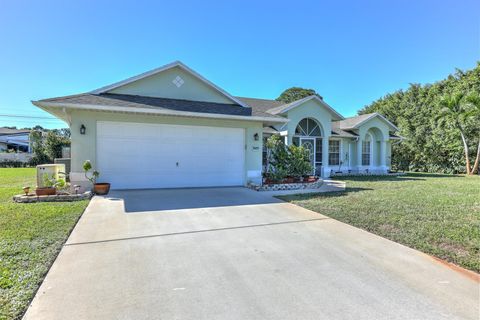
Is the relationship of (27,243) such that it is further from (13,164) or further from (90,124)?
(13,164)

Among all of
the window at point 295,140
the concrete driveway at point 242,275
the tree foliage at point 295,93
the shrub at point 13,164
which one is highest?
the tree foliage at point 295,93

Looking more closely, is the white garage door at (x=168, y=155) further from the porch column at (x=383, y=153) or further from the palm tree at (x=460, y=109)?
the palm tree at (x=460, y=109)

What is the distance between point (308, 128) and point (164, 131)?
31.9 feet

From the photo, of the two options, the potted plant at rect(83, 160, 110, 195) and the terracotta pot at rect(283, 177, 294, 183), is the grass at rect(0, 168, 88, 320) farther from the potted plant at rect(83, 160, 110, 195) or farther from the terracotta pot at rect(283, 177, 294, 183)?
the terracotta pot at rect(283, 177, 294, 183)

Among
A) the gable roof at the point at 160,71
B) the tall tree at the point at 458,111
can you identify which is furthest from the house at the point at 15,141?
the tall tree at the point at 458,111

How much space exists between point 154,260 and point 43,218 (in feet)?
12.3

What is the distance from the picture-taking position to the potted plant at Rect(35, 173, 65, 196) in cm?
818

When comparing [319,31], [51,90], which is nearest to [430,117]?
[319,31]

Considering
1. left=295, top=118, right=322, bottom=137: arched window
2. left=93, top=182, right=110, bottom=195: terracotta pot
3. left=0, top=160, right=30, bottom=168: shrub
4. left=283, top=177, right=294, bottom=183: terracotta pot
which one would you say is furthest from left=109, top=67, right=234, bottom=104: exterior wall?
left=0, top=160, right=30, bottom=168: shrub

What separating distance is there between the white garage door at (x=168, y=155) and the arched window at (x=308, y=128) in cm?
600

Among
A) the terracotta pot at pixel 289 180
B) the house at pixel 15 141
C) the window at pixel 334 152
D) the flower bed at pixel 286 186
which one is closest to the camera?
the flower bed at pixel 286 186

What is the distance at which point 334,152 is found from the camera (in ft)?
63.3

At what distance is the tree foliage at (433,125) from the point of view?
20.2 m

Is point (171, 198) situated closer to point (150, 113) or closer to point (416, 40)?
point (150, 113)
